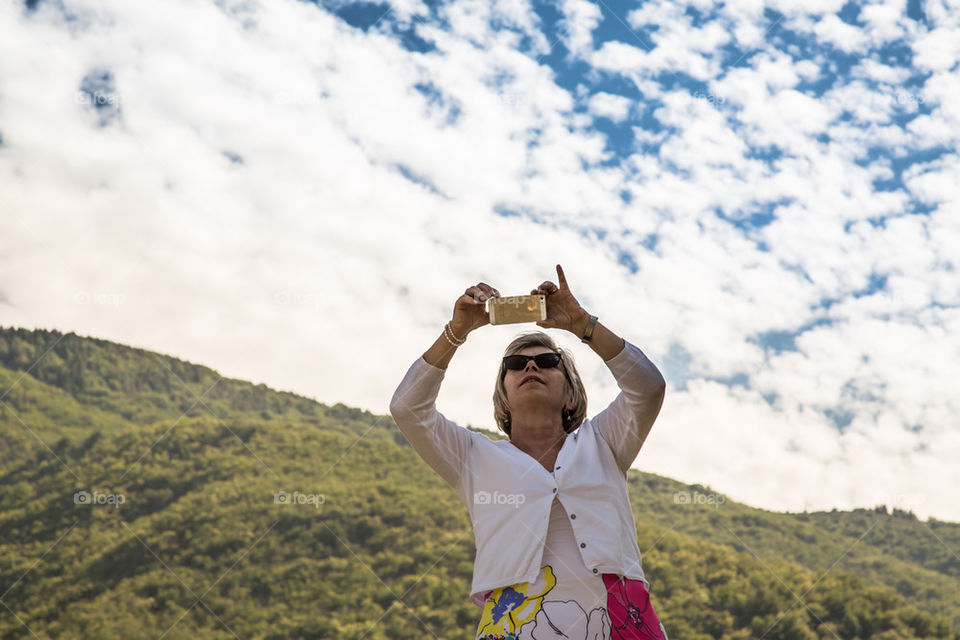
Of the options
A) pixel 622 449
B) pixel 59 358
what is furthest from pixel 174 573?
pixel 622 449

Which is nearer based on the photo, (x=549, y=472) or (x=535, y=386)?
(x=549, y=472)

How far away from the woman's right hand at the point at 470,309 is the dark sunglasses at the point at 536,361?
0.95ft

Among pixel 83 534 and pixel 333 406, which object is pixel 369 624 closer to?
pixel 83 534

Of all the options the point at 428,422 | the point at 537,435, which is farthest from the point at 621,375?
the point at 428,422

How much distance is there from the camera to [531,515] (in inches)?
99.4

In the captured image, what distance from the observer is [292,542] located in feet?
89.5

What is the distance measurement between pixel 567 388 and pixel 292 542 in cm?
2619

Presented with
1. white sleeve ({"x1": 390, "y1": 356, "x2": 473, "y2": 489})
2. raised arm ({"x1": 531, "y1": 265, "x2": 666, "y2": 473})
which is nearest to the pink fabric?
raised arm ({"x1": 531, "y1": 265, "x2": 666, "y2": 473})

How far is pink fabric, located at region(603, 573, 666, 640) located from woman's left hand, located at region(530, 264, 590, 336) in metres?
0.82

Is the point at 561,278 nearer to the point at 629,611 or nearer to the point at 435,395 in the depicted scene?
the point at 435,395

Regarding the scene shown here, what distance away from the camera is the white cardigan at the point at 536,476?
8.11 feet

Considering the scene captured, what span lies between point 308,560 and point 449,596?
4.97 m

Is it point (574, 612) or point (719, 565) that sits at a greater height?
point (719, 565)

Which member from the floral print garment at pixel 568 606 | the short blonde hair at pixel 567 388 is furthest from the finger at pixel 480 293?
the floral print garment at pixel 568 606
